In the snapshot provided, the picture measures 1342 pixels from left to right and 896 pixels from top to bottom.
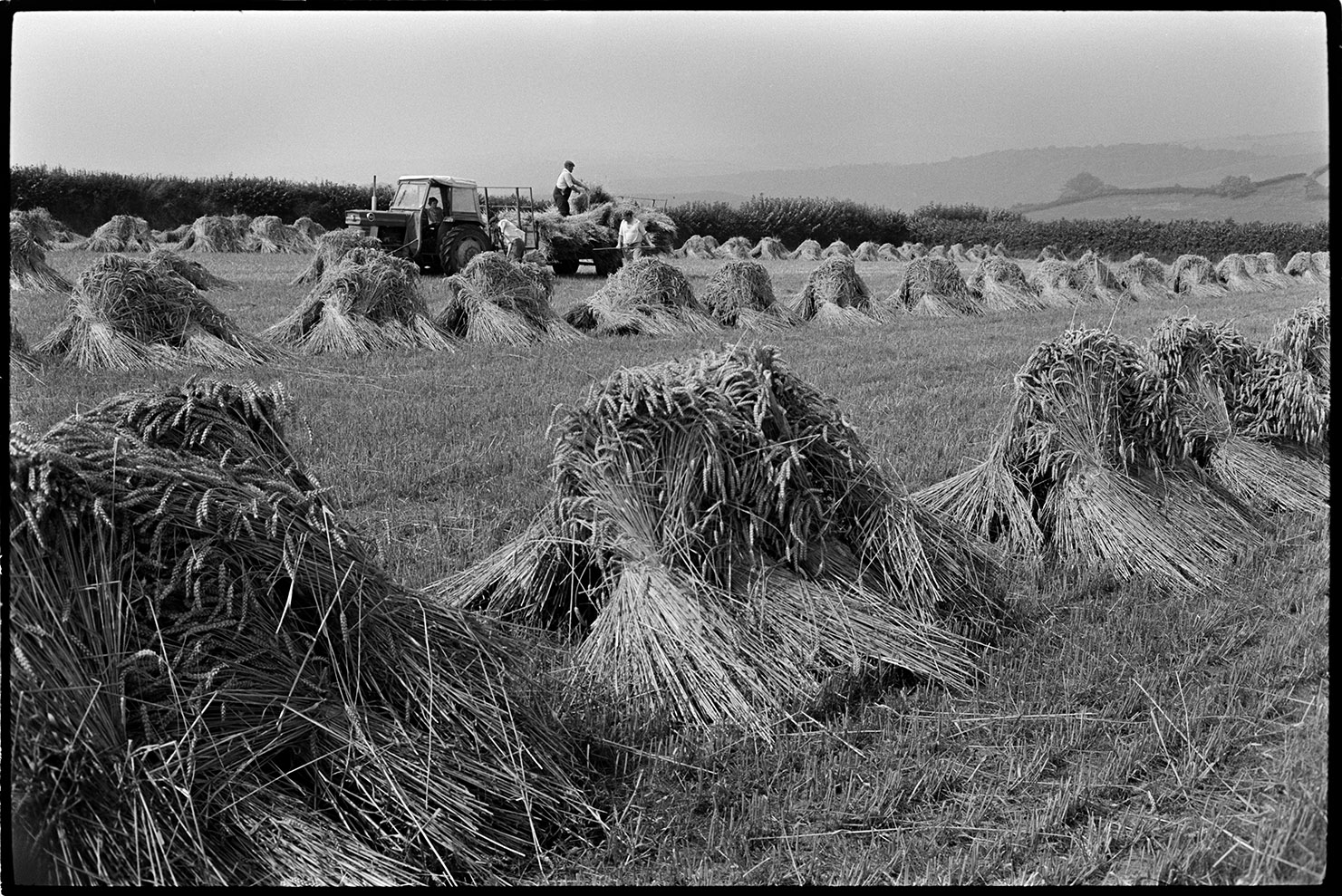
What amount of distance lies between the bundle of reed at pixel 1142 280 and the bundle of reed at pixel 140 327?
2421cm

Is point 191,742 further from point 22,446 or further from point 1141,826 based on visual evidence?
point 1141,826

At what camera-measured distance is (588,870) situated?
317cm

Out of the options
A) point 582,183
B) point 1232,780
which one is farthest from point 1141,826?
point 582,183

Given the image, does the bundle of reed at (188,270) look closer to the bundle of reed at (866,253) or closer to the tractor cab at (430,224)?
the tractor cab at (430,224)

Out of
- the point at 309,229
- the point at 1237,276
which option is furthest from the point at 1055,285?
the point at 309,229

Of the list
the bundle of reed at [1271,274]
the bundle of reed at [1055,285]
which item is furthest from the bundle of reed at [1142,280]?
the bundle of reed at [1271,274]

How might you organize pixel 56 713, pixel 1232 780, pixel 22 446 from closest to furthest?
pixel 56 713 → pixel 22 446 → pixel 1232 780

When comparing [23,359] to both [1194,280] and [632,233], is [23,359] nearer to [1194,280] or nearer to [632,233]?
[632,233]

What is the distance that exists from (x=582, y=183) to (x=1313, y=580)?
81.9 feet

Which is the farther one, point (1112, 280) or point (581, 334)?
point (1112, 280)

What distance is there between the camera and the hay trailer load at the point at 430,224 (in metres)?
23.0

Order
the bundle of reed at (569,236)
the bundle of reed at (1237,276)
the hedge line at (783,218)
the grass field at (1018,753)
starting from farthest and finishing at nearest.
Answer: the hedge line at (783,218), the bundle of reed at (1237,276), the bundle of reed at (569,236), the grass field at (1018,753)

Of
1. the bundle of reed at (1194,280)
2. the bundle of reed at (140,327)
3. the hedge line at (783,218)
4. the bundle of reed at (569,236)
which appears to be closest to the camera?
the bundle of reed at (140,327)

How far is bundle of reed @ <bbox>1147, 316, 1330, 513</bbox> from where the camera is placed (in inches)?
284
